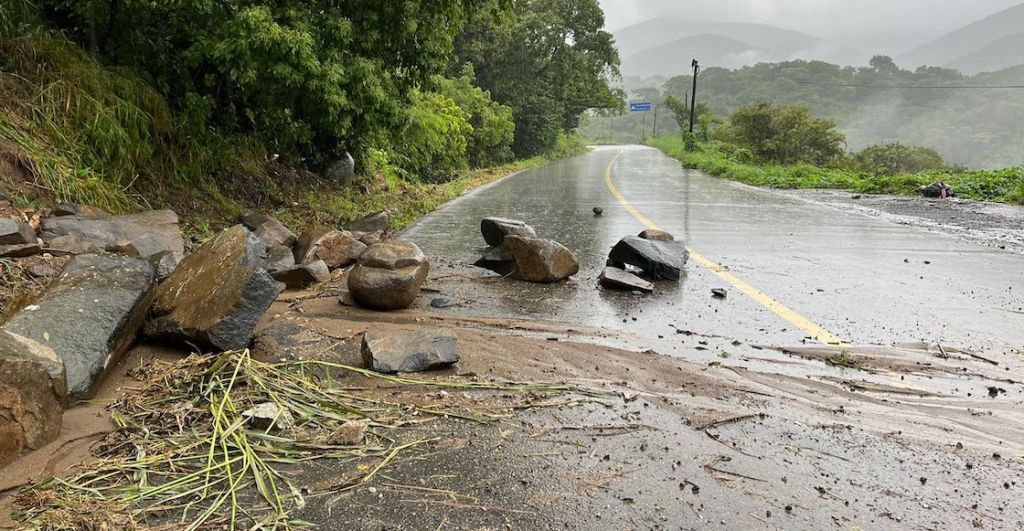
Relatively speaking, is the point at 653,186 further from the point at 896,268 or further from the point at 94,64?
the point at 94,64

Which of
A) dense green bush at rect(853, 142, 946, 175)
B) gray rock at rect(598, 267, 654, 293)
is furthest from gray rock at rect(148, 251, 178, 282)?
dense green bush at rect(853, 142, 946, 175)

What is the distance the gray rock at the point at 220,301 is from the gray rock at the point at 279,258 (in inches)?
72.1

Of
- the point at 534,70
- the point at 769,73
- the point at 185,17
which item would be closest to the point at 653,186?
the point at 185,17

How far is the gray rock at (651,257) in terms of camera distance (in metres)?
6.33

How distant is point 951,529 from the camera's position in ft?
7.29

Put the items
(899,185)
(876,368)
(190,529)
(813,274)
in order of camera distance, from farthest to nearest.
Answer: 1. (899,185)
2. (813,274)
3. (876,368)
4. (190,529)

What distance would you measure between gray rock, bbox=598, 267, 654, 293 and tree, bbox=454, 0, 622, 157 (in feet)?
105

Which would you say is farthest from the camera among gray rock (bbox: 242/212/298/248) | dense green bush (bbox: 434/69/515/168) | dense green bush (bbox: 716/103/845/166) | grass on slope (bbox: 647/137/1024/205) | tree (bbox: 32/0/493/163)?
dense green bush (bbox: 716/103/845/166)

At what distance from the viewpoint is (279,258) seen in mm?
6340

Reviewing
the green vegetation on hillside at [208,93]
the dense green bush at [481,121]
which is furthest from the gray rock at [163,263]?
the dense green bush at [481,121]

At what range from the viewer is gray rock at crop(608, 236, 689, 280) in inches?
249

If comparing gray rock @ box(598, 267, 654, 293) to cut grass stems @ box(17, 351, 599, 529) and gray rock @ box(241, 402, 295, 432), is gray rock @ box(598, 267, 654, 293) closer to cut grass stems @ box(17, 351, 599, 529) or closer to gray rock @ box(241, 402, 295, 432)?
cut grass stems @ box(17, 351, 599, 529)

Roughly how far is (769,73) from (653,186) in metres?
107

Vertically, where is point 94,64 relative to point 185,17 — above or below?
below
